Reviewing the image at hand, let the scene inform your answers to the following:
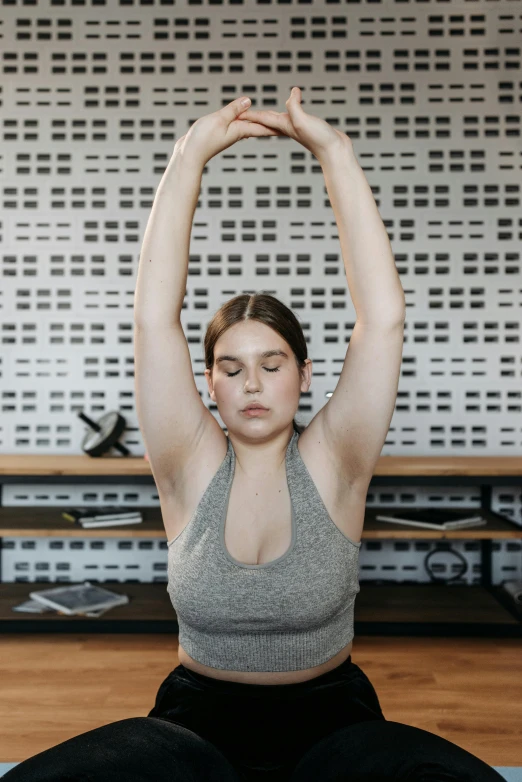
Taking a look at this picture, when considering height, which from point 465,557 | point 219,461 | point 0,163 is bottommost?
point 465,557

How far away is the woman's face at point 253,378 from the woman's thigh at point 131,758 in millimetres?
483

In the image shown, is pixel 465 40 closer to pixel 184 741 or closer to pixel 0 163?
pixel 0 163

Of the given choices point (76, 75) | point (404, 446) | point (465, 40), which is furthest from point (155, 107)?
point (404, 446)

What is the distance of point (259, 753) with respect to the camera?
3.40ft

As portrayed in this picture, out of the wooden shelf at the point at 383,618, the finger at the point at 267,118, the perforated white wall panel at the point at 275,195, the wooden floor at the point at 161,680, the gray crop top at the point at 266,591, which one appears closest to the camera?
the gray crop top at the point at 266,591

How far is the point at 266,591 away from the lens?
1077 millimetres

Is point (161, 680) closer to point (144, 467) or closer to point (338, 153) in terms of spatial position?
point (144, 467)

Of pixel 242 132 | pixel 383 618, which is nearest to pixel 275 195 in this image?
pixel 383 618

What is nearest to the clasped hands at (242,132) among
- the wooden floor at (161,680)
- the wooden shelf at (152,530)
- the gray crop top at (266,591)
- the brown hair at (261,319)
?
the brown hair at (261,319)

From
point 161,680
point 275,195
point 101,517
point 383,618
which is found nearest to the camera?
point 161,680

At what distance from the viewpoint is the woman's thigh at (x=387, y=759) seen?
824 mm

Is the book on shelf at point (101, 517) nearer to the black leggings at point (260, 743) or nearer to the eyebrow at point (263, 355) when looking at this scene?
the black leggings at point (260, 743)

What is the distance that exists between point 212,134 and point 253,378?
426 mm

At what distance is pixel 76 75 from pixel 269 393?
2830 mm
